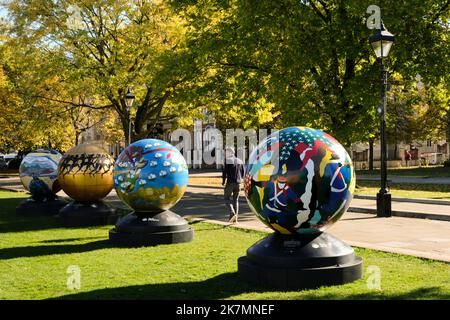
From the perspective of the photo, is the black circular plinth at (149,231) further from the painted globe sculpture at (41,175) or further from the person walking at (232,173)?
the painted globe sculpture at (41,175)

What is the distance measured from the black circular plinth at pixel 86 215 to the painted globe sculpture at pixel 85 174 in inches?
8.6

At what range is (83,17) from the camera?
2994 cm

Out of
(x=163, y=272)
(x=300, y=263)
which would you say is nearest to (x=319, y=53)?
(x=163, y=272)

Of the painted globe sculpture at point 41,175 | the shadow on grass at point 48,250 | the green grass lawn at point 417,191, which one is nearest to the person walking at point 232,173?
the shadow on grass at point 48,250

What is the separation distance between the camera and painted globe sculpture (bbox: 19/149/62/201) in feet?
55.9

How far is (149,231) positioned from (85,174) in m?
4.46

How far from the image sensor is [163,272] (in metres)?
8.30

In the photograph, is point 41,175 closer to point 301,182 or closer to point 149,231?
point 149,231

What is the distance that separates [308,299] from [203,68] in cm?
2206

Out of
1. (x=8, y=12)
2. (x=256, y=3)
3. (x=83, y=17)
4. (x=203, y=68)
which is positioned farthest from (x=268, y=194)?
(x=8, y=12)

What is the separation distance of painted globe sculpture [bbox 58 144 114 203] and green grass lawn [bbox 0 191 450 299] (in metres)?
2.53

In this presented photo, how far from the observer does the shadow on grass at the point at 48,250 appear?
9.98 meters

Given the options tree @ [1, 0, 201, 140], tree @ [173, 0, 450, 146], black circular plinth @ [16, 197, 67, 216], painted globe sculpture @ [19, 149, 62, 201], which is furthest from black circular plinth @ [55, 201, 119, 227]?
tree @ [1, 0, 201, 140]
